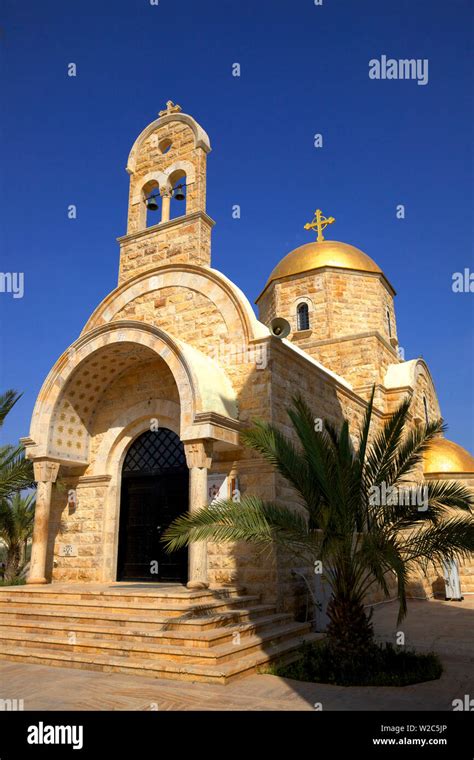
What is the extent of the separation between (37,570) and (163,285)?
5820mm

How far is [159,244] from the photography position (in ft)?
37.3

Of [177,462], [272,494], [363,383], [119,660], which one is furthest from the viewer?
[363,383]

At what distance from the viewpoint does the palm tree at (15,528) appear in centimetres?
1550

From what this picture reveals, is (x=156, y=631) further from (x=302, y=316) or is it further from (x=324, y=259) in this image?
(x=324, y=259)

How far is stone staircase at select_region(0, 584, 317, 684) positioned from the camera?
19.7ft

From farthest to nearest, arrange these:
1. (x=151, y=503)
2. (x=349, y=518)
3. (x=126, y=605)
A: (x=151, y=503) → (x=126, y=605) → (x=349, y=518)

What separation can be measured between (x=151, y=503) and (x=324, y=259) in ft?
34.5

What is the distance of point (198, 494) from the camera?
8.08 meters

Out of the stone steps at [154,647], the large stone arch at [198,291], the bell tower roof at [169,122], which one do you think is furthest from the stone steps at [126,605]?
the bell tower roof at [169,122]

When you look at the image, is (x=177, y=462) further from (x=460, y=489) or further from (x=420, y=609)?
(x=420, y=609)

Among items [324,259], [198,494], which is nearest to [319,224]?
[324,259]

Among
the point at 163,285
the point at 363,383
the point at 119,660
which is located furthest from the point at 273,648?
the point at 363,383

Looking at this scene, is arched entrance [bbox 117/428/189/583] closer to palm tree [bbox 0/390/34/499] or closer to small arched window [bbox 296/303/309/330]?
palm tree [bbox 0/390/34/499]

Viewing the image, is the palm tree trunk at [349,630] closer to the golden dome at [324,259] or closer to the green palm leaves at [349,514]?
the green palm leaves at [349,514]
